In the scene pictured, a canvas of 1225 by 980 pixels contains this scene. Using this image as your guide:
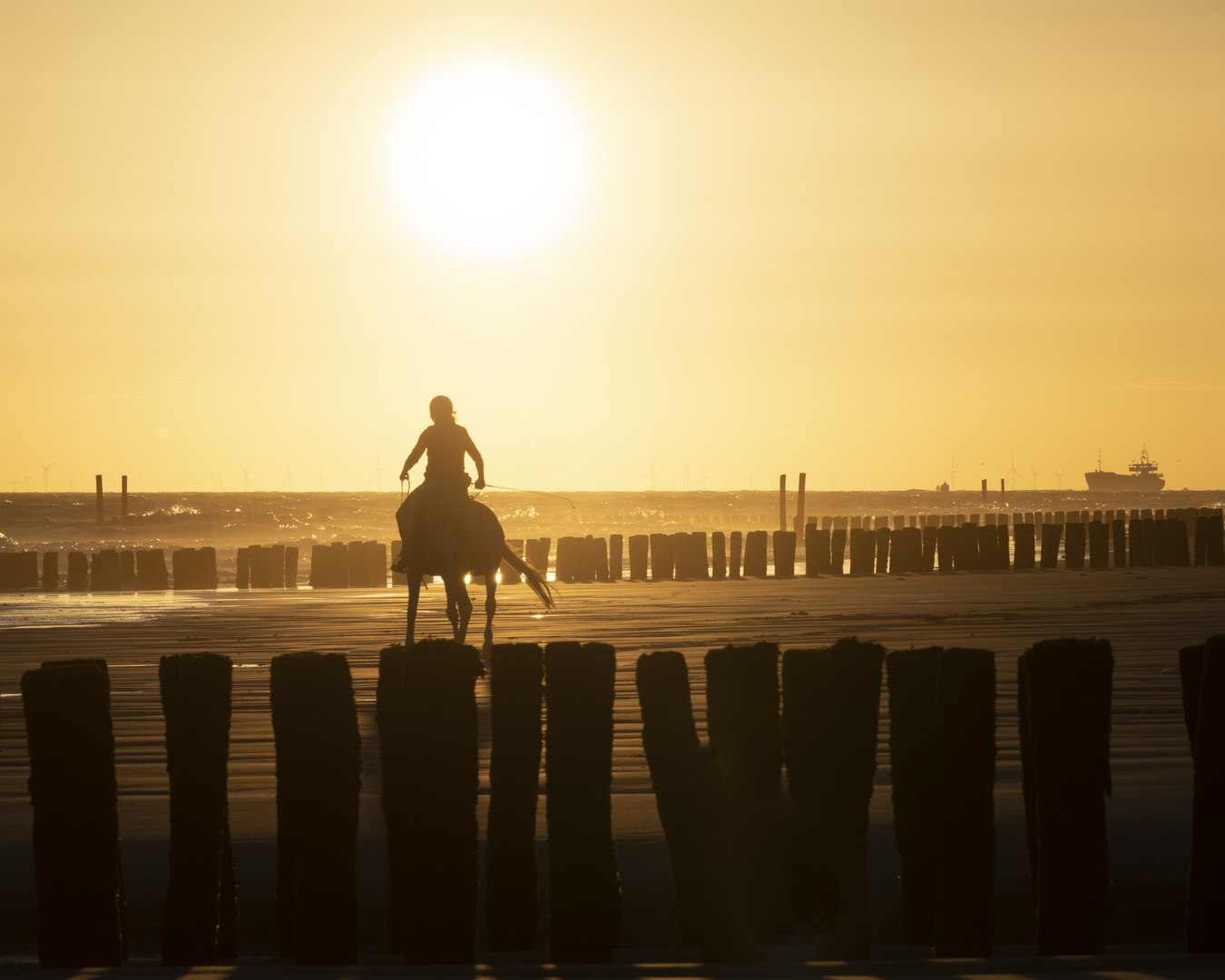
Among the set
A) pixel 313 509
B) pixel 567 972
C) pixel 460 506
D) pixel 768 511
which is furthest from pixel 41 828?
pixel 768 511

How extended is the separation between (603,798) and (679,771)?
24 centimetres

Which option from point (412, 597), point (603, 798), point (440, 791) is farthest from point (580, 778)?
point (412, 597)

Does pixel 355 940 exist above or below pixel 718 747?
below

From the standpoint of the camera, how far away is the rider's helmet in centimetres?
1161

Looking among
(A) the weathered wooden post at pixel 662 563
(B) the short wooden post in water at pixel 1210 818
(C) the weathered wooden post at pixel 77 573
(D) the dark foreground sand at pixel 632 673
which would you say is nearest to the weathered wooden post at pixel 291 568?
(D) the dark foreground sand at pixel 632 673

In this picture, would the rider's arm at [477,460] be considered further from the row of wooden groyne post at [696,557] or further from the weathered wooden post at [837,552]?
the weathered wooden post at [837,552]

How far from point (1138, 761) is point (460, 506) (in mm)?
6852

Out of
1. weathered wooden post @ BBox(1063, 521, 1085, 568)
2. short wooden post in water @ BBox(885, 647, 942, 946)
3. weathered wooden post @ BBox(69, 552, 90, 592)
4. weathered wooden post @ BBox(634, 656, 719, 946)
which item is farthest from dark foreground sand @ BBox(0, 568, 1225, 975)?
weathered wooden post @ BBox(69, 552, 90, 592)

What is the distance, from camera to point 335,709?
369cm

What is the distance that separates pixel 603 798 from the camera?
12.3ft

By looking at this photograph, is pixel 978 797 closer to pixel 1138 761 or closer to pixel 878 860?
pixel 878 860

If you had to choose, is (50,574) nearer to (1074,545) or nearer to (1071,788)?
(1074,545)

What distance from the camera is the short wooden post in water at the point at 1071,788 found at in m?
3.64

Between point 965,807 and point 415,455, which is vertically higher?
point 415,455
